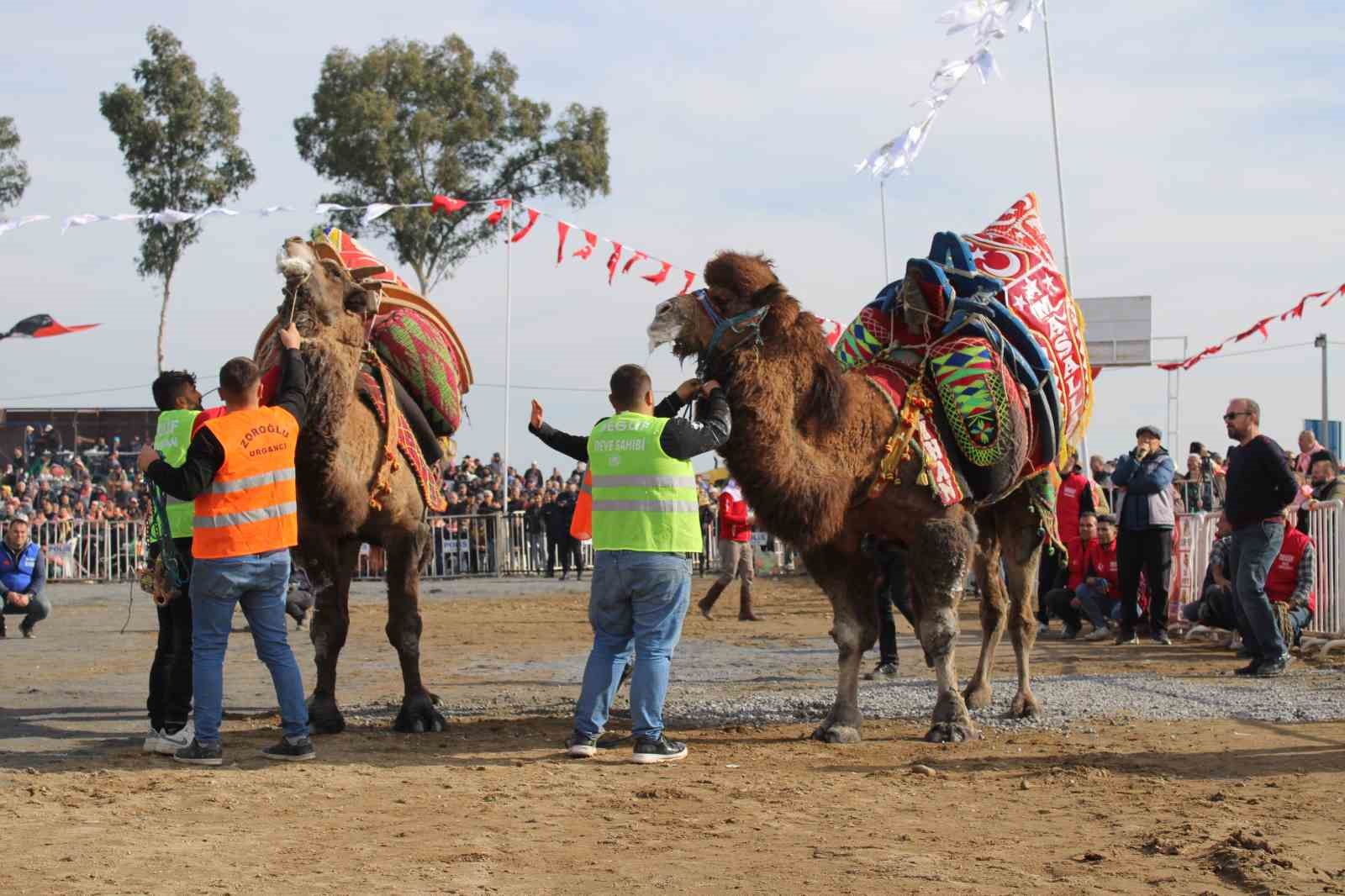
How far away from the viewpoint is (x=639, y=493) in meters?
7.72

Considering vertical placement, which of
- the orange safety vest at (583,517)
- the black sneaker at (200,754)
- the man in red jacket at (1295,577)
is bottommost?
the black sneaker at (200,754)

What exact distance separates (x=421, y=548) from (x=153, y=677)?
1.77 metres

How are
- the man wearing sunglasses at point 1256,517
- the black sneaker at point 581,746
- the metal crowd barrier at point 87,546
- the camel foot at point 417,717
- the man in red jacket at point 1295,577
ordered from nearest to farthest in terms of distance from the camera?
the black sneaker at point 581,746 < the camel foot at point 417,717 < the man wearing sunglasses at point 1256,517 < the man in red jacket at point 1295,577 < the metal crowd barrier at point 87,546

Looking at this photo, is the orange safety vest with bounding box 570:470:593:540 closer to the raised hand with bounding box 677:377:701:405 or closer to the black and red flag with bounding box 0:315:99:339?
the raised hand with bounding box 677:377:701:405

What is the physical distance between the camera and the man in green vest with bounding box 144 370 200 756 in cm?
789

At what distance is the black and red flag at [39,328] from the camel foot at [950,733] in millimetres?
9635

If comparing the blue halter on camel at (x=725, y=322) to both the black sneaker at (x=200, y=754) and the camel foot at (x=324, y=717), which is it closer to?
the camel foot at (x=324, y=717)

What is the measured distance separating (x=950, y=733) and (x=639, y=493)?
7.23 feet

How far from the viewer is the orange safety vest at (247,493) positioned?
7309 millimetres

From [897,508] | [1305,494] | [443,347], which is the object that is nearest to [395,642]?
[443,347]

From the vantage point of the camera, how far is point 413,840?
582 centimetres

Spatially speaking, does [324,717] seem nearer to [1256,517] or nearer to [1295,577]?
[1256,517]

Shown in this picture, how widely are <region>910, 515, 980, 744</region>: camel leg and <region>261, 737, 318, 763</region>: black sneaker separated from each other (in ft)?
10.8

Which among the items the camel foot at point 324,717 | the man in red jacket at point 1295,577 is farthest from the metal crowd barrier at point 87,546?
the man in red jacket at point 1295,577
